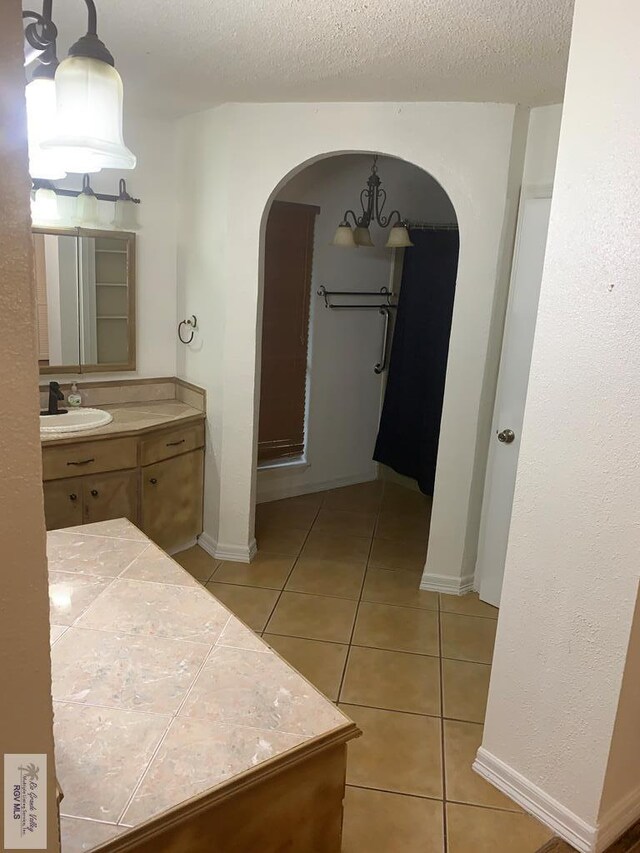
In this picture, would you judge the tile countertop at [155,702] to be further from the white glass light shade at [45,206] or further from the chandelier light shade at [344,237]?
the chandelier light shade at [344,237]

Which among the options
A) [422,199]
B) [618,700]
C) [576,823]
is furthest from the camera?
[422,199]

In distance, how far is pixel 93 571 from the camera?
7.02 ft

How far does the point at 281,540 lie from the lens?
4.07 meters

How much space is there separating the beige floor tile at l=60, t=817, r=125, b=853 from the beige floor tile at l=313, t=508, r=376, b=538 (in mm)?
3043

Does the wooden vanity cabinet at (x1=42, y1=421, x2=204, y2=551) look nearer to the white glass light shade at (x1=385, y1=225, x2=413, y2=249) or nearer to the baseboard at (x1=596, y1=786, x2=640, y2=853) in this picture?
the white glass light shade at (x1=385, y1=225, x2=413, y2=249)

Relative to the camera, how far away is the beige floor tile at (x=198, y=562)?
358 centimetres

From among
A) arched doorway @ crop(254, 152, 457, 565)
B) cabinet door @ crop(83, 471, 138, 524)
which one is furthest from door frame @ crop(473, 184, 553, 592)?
cabinet door @ crop(83, 471, 138, 524)

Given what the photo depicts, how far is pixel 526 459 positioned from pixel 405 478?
125 inches

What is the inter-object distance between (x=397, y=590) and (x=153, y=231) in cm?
242

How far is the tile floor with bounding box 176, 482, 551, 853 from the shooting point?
81.0 inches

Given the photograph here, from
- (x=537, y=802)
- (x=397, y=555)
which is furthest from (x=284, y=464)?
(x=537, y=802)

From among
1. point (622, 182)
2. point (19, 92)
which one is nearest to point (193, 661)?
point (19, 92)

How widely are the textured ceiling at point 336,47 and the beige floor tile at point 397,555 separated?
7.91 ft

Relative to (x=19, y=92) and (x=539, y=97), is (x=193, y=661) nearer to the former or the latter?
(x=19, y=92)
